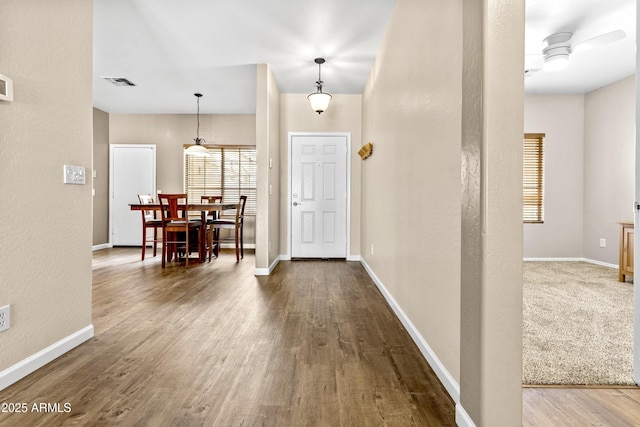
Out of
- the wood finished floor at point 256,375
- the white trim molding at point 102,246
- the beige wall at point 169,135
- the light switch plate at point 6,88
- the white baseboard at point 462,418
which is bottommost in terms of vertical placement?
the wood finished floor at point 256,375

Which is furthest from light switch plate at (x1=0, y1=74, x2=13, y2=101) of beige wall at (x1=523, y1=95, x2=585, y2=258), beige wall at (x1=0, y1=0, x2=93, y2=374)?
beige wall at (x1=523, y1=95, x2=585, y2=258)

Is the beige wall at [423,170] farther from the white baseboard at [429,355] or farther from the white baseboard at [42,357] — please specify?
the white baseboard at [42,357]

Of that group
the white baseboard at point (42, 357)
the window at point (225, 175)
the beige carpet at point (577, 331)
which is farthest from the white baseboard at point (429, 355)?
the window at point (225, 175)

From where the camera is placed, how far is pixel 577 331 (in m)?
2.26

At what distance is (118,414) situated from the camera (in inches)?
53.4

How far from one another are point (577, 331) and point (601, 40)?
2601 mm

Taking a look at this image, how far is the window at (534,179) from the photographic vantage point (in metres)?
5.21

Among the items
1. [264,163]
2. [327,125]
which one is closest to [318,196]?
[327,125]

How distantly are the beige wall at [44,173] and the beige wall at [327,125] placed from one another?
10.5ft

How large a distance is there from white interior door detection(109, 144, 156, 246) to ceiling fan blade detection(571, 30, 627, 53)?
661 cm

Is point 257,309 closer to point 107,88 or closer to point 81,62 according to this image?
point 81,62

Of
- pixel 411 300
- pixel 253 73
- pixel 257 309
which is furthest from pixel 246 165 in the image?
pixel 411 300

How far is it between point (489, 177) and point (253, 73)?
4.02 meters

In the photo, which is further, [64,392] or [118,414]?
[64,392]
